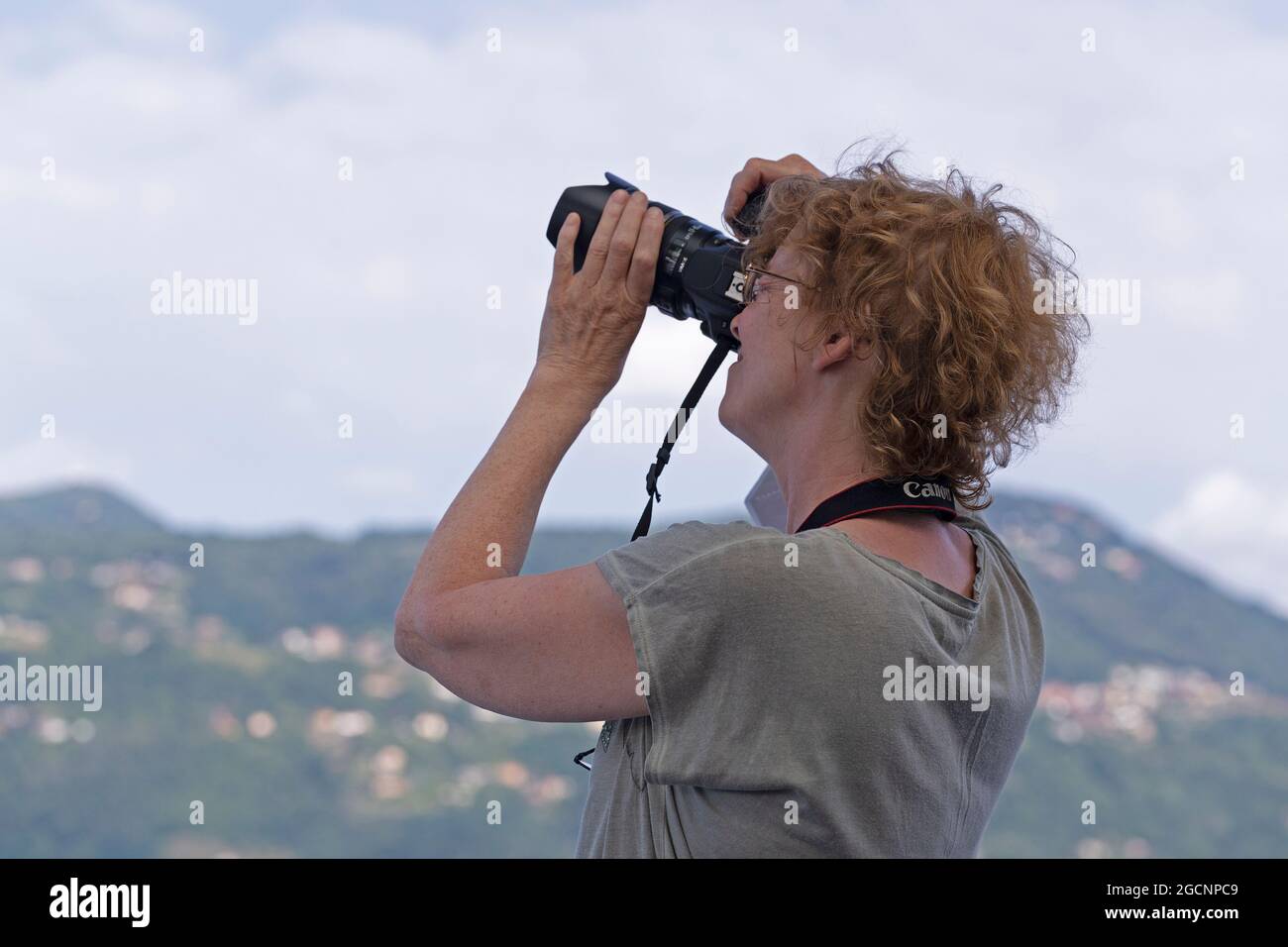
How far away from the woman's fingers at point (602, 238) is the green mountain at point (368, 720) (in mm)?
20291

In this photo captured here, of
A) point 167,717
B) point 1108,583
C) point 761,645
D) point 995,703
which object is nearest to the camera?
point 761,645

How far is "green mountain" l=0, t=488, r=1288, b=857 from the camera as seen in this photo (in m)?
25.2

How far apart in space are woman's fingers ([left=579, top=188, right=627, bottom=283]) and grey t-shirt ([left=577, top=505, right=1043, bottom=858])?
11.2 inches

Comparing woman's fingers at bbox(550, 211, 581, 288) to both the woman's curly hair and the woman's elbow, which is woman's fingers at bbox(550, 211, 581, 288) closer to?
the woman's curly hair

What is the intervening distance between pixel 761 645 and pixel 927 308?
287 mm

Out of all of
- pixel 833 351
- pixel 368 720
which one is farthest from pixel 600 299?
pixel 368 720

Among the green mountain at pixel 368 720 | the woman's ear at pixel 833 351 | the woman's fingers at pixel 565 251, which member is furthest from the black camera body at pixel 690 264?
the green mountain at pixel 368 720

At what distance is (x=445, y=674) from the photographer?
932mm

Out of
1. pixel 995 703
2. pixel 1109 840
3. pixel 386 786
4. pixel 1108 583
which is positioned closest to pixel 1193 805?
pixel 1109 840

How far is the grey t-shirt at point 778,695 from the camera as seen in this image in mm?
834

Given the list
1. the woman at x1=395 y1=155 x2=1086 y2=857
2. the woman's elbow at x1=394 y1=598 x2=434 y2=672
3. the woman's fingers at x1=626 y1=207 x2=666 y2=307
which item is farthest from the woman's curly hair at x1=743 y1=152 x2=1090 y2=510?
the woman's elbow at x1=394 y1=598 x2=434 y2=672

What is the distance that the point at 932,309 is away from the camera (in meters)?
0.95

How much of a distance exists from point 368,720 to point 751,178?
1066 inches
